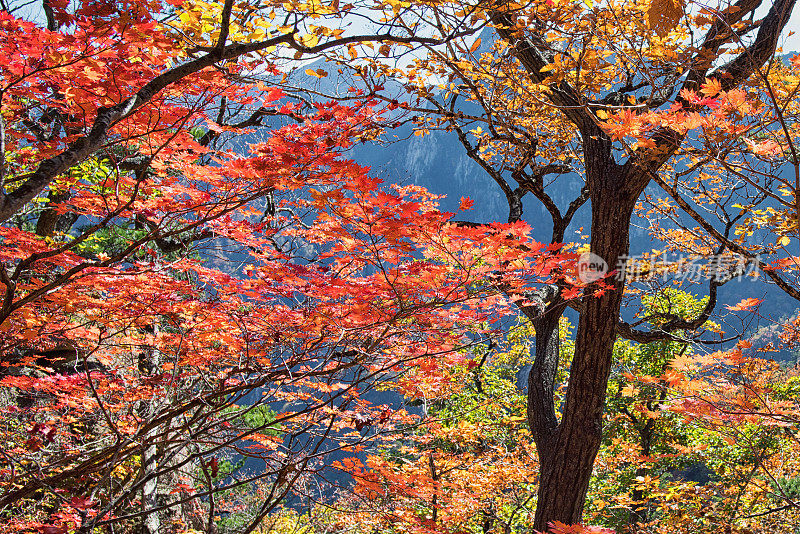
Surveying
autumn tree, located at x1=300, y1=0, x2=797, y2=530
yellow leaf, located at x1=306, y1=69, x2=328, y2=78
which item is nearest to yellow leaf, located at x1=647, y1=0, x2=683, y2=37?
autumn tree, located at x1=300, y1=0, x2=797, y2=530

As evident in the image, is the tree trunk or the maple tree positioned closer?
the maple tree

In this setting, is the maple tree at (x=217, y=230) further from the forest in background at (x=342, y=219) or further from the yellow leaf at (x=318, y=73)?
the yellow leaf at (x=318, y=73)

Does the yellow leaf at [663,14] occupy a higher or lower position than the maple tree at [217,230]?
higher

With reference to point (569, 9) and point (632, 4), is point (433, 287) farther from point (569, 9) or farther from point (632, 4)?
point (632, 4)

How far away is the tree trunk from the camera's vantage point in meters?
3.49

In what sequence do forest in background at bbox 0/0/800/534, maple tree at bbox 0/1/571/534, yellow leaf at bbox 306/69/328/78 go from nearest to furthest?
maple tree at bbox 0/1/571/534 → forest in background at bbox 0/0/800/534 → yellow leaf at bbox 306/69/328/78

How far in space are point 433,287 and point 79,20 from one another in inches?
72.6

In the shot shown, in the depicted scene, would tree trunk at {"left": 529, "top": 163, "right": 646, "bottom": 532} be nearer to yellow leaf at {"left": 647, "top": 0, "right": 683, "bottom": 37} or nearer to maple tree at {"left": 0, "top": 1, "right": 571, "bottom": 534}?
maple tree at {"left": 0, "top": 1, "right": 571, "bottom": 534}

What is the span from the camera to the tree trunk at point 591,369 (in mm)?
3486

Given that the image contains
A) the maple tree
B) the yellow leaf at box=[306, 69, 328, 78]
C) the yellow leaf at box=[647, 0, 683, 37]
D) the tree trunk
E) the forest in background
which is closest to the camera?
the maple tree

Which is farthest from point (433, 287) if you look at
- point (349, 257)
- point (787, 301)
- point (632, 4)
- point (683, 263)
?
point (787, 301)

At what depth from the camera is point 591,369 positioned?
3547mm

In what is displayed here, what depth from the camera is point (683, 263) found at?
4.79 m

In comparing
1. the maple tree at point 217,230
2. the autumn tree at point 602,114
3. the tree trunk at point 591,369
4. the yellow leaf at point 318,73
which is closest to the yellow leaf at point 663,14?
the autumn tree at point 602,114
